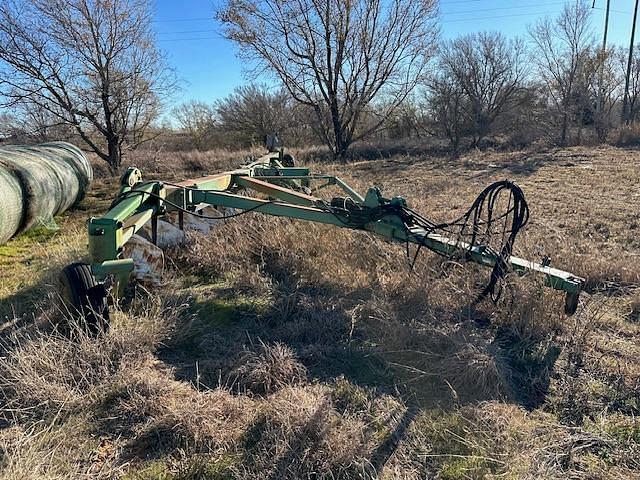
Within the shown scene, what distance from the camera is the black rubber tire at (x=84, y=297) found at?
2826 millimetres

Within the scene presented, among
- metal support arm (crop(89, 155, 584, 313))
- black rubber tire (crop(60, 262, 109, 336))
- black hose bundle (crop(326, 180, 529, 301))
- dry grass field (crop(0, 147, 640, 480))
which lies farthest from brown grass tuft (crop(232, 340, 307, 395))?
black hose bundle (crop(326, 180, 529, 301))

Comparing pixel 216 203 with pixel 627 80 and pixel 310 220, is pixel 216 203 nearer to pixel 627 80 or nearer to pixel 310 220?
pixel 310 220

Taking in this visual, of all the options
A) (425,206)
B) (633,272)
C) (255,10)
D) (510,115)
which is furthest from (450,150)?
(633,272)

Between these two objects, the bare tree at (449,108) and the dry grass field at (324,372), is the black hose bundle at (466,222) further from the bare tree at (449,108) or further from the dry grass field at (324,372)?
the bare tree at (449,108)

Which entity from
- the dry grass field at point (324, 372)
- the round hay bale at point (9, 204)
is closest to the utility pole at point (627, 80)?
the dry grass field at point (324, 372)

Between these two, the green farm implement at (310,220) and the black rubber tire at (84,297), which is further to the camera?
the green farm implement at (310,220)

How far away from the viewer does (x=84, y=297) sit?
9.28 feet

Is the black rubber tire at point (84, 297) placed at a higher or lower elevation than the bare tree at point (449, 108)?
lower

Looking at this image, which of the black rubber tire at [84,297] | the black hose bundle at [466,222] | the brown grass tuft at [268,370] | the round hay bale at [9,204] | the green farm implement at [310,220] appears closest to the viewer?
the brown grass tuft at [268,370]

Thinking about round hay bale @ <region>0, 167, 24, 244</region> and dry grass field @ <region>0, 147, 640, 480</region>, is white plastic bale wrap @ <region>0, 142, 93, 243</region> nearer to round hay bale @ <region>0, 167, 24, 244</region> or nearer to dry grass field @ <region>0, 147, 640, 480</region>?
round hay bale @ <region>0, 167, 24, 244</region>

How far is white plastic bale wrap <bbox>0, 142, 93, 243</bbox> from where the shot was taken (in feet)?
19.3

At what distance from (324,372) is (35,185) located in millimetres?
5922

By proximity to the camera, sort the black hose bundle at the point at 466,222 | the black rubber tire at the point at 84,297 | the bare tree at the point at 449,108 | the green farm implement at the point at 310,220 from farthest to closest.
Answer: the bare tree at the point at 449,108 < the black hose bundle at the point at 466,222 < the green farm implement at the point at 310,220 < the black rubber tire at the point at 84,297

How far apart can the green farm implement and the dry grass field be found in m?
0.17
